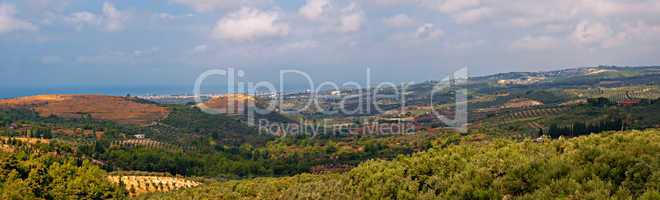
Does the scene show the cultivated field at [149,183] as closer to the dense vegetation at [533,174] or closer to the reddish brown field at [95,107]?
the dense vegetation at [533,174]

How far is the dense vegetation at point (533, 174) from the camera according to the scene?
1054cm

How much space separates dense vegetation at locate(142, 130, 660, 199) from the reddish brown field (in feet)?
349

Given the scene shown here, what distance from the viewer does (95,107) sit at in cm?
13138

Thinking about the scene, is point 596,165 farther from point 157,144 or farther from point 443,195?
point 157,144

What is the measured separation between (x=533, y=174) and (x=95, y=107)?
439ft

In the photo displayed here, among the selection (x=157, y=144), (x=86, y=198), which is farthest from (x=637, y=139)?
(x=157, y=144)

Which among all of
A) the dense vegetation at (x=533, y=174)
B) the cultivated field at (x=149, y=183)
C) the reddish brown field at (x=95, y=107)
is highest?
the dense vegetation at (x=533, y=174)

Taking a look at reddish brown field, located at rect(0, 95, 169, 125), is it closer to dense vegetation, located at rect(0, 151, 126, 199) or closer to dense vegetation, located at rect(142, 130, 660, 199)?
dense vegetation, located at rect(0, 151, 126, 199)

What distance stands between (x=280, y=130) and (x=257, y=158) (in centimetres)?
4667

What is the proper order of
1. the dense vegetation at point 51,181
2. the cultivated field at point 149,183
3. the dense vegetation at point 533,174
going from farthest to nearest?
the cultivated field at point 149,183, the dense vegetation at point 51,181, the dense vegetation at point 533,174

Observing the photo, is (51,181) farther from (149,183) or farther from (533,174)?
(533,174)

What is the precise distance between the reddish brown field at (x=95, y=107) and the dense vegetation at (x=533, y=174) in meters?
106

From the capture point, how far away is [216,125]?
122m

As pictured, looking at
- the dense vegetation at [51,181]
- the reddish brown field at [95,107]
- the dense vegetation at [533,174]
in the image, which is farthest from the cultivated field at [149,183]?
the reddish brown field at [95,107]
